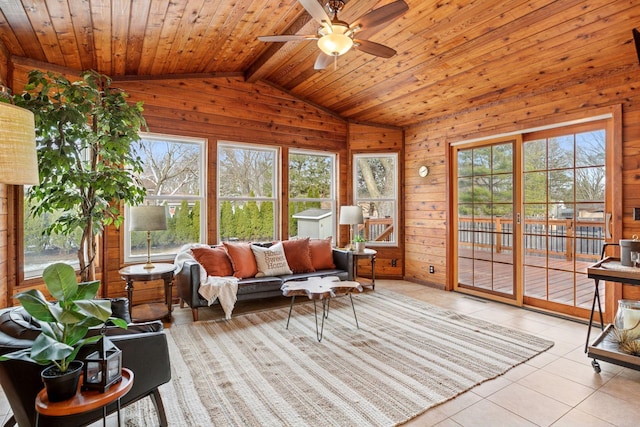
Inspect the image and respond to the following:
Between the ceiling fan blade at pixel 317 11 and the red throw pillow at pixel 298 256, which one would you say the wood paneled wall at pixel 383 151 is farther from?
the ceiling fan blade at pixel 317 11

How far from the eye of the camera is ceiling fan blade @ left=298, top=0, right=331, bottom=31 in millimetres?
2279

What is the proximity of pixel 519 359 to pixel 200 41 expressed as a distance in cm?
430

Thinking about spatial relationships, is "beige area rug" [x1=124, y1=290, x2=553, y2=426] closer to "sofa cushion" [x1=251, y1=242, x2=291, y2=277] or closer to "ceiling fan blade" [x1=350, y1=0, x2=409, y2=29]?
"sofa cushion" [x1=251, y1=242, x2=291, y2=277]

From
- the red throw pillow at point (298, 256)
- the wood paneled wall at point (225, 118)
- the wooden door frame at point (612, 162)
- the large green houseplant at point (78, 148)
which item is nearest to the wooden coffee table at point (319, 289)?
the red throw pillow at point (298, 256)

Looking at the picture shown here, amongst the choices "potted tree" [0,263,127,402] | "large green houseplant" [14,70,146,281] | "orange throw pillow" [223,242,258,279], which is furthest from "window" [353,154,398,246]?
"potted tree" [0,263,127,402]

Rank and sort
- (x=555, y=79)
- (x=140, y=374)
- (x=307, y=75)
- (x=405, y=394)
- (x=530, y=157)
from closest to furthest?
1. (x=140, y=374)
2. (x=405, y=394)
3. (x=555, y=79)
4. (x=530, y=157)
5. (x=307, y=75)

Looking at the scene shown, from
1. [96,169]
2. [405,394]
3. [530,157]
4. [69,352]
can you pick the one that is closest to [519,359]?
[405,394]

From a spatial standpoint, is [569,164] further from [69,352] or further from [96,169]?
[96,169]

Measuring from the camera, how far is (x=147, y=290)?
14.3 ft

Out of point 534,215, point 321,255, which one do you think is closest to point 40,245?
point 321,255

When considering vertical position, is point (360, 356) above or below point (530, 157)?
below

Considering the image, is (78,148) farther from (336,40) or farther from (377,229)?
(377,229)

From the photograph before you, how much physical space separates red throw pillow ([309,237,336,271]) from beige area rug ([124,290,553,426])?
92 cm

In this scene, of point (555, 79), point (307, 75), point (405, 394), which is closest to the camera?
point (405, 394)
